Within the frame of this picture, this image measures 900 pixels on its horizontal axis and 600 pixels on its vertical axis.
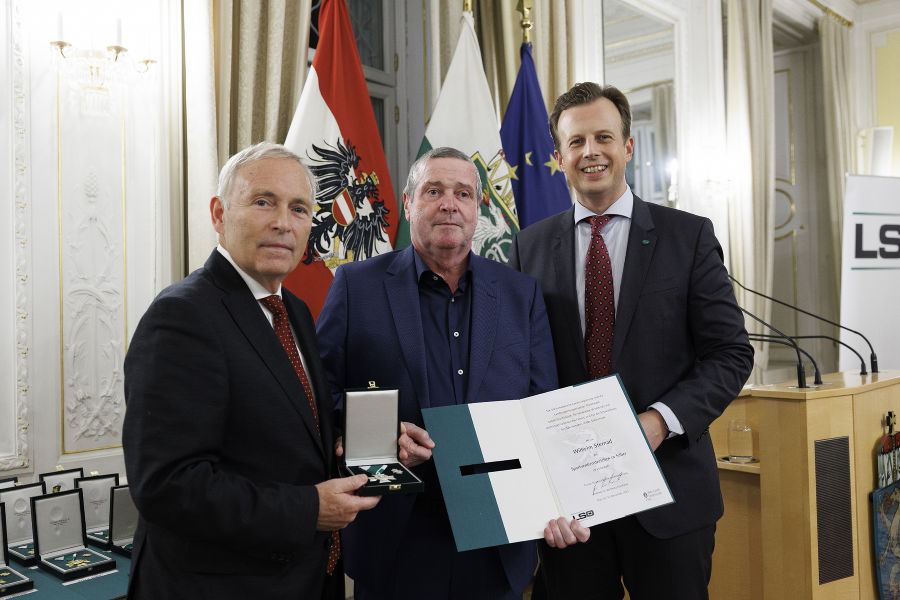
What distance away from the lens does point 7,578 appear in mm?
1871

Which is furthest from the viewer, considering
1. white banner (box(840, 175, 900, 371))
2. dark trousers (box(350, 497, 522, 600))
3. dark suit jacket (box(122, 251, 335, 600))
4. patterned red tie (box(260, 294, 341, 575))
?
white banner (box(840, 175, 900, 371))

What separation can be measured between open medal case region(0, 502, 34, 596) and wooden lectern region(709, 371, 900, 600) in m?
2.35

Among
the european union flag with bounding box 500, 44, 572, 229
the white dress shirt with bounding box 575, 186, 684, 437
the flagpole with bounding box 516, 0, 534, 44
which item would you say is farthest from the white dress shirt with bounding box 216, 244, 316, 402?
the flagpole with bounding box 516, 0, 534, 44

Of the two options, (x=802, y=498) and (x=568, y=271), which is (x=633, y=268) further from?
(x=802, y=498)

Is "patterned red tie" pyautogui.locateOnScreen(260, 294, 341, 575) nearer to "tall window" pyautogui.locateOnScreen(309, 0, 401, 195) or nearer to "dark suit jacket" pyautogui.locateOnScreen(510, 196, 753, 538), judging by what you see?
"dark suit jacket" pyautogui.locateOnScreen(510, 196, 753, 538)

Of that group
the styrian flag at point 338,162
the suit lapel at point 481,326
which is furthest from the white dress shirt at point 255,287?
the styrian flag at point 338,162

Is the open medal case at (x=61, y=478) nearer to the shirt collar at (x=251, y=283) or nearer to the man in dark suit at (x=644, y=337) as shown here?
the shirt collar at (x=251, y=283)

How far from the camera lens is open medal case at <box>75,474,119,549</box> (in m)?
2.36

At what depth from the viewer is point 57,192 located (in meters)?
2.45

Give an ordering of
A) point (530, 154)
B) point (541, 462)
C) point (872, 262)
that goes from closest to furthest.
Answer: point (541, 462), point (530, 154), point (872, 262)

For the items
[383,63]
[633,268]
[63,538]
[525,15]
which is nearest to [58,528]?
[63,538]

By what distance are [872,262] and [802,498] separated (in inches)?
143

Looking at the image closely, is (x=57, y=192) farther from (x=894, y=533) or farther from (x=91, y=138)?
(x=894, y=533)

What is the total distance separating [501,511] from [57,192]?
191 centimetres
